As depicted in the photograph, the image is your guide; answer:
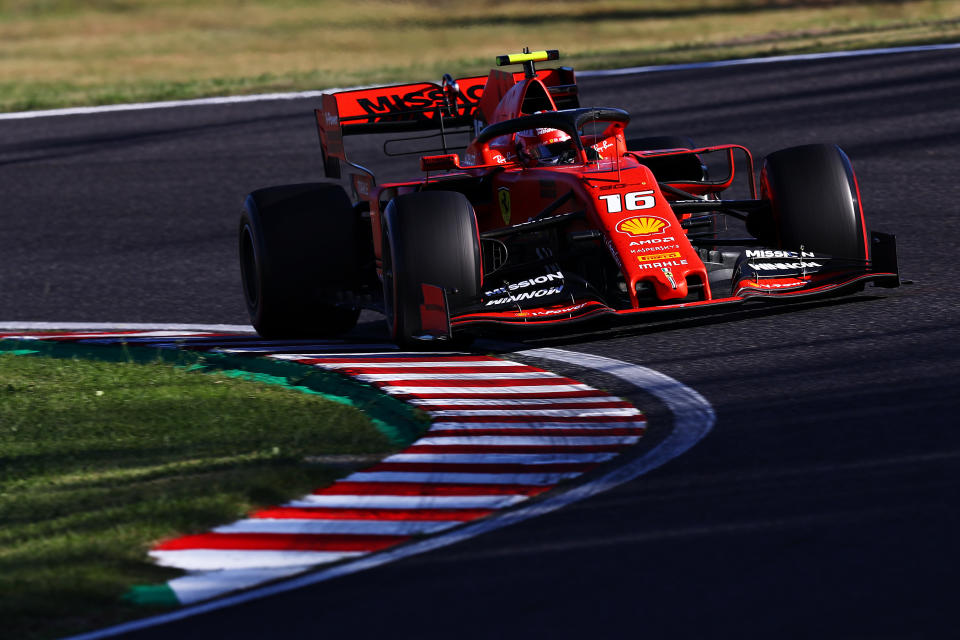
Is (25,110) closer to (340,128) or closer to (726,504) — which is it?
(340,128)

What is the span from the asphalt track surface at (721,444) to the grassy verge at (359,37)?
5.44 meters

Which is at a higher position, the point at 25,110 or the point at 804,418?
the point at 25,110

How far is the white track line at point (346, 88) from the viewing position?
17.3 metres

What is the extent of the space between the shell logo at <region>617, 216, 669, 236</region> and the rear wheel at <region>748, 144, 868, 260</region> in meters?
0.78

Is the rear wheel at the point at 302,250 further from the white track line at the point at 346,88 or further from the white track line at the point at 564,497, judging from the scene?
the white track line at the point at 346,88

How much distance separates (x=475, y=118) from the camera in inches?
387

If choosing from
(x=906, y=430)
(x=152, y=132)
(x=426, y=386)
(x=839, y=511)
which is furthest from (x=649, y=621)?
(x=152, y=132)

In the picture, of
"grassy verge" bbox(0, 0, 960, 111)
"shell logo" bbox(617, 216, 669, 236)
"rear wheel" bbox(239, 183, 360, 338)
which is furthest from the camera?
"grassy verge" bbox(0, 0, 960, 111)

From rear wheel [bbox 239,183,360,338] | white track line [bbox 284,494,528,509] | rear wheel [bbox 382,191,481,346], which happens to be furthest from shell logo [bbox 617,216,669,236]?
white track line [bbox 284,494,528,509]

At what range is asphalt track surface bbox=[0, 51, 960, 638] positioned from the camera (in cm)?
380

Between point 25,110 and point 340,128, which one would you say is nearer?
point 340,128

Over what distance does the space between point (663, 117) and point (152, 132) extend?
17.0 ft

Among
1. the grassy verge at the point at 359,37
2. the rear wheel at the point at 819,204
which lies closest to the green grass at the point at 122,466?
the rear wheel at the point at 819,204

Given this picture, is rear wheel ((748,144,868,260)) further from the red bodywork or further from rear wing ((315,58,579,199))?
rear wing ((315,58,579,199))
